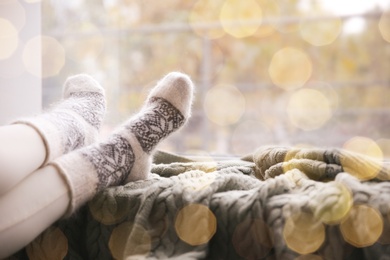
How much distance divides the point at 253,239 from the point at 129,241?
0.17 meters

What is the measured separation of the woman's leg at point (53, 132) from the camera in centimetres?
Answer: 65

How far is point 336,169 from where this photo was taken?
75 centimetres

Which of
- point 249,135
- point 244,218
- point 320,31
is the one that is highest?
point 320,31

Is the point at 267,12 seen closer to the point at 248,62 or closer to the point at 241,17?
the point at 241,17

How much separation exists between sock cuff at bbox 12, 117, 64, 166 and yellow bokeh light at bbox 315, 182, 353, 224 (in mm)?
418

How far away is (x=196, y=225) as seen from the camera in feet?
2.11

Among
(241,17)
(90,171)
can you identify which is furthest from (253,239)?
(241,17)

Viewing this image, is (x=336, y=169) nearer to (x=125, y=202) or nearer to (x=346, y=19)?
(x=125, y=202)

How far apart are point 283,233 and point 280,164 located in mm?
254

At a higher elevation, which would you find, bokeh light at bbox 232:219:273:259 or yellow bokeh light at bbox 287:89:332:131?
bokeh light at bbox 232:219:273:259

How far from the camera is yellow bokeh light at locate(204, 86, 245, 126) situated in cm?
283

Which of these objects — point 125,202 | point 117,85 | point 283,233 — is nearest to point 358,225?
point 283,233

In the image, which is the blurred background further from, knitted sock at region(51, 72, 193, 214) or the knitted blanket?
the knitted blanket

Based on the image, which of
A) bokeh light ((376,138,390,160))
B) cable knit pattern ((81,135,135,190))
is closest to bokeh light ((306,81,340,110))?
bokeh light ((376,138,390,160))
